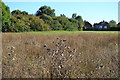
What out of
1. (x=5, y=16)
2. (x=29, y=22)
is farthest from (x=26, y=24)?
(x=5, y=16)

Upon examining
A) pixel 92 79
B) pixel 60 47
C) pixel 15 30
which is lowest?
pixel 92 79

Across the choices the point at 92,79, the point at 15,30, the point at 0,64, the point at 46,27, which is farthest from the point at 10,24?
the point at 92,79

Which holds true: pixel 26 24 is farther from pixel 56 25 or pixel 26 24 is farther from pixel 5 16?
pixel 56 25

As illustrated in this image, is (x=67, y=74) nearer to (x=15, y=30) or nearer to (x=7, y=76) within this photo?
(x=7, y=76)

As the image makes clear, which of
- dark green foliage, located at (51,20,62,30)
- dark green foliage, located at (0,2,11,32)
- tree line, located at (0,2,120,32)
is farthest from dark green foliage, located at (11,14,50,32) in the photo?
dark green foliage, located at (51,20,62,30)

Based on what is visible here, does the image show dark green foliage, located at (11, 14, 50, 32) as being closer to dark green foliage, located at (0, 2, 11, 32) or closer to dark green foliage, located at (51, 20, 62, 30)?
dark green foliage, located at (0, 2, 11, 32)

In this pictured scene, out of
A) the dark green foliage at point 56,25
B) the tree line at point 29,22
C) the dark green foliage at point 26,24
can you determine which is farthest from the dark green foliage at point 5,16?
the dark green foliage at point 56,25

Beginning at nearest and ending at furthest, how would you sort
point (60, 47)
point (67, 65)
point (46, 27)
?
point (67, 65) < point (60, 47) < point (46, 27)

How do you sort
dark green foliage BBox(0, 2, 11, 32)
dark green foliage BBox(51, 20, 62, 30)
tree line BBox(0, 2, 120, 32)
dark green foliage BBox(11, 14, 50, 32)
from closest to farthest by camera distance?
dark green foliage BBox(0, 2, 11, 32) → tree line BBox(0, 2, 120, 32) → dark green foliage BBox(11, 14, 50, 32) → dark green foliage BBox(51, 20, 62, 30)

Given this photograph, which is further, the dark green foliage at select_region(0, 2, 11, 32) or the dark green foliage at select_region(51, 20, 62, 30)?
the dark green foliage at select_region(51, 20, 62, 30)

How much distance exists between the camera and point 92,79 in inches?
94.2

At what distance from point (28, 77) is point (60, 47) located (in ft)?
4.11

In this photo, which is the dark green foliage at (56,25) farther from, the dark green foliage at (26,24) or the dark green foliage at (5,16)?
the dark green foliage at (5,16)

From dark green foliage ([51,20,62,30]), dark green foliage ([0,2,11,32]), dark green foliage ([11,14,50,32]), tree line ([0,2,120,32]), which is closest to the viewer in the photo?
dark green foliage ([0,2,11,32])
